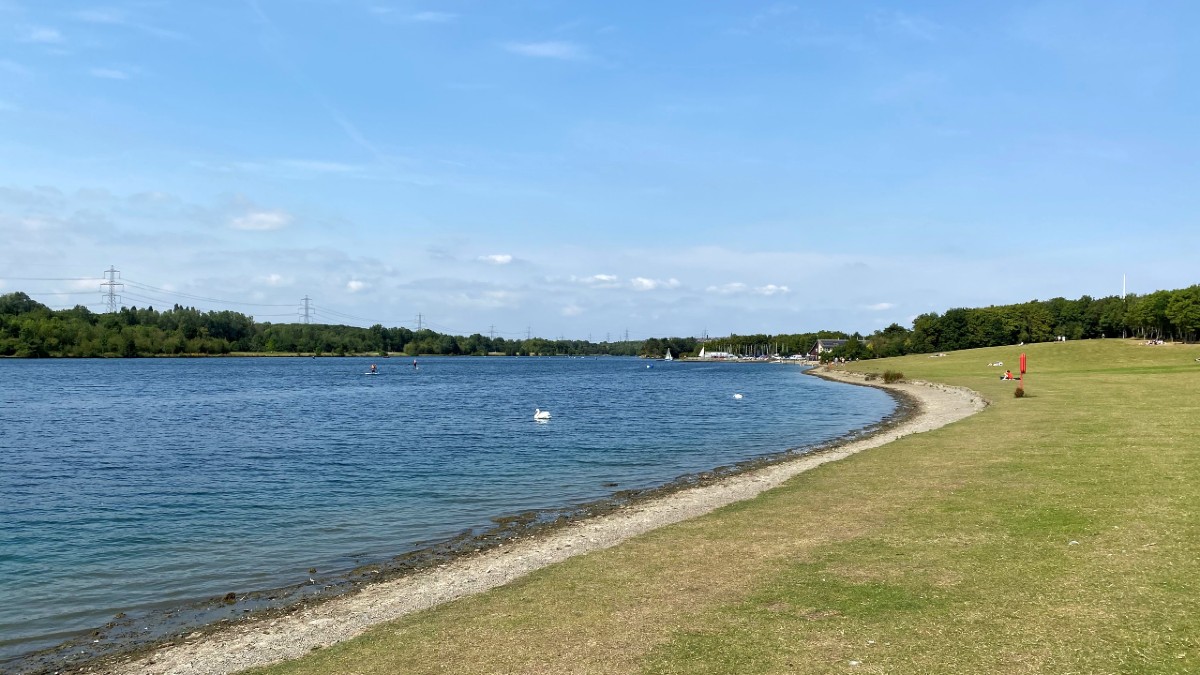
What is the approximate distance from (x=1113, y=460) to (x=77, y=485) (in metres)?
34.6

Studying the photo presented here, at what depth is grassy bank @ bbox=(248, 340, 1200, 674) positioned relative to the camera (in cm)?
839

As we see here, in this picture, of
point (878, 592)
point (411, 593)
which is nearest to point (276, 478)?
point (411, 593)

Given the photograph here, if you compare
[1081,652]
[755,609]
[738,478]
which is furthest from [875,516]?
[738,478]

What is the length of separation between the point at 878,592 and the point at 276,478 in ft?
81.2

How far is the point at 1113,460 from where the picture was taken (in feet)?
66.9

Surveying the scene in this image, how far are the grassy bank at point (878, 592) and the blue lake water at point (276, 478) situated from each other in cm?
689

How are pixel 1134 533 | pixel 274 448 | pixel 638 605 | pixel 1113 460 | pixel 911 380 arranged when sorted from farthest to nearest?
1. pixel 911 380
2. pixel 274 448
3. pixel 1113 460
4. pixel 1134 533
5. pixel 638 605

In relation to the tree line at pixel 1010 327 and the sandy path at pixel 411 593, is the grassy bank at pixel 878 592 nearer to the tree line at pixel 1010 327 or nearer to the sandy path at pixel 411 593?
the sandy path at pixel 411 593

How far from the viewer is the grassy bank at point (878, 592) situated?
8.39m

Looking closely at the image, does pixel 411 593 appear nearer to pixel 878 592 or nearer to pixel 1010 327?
pixel 878 592

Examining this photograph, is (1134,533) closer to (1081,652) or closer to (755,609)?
(1081,652)

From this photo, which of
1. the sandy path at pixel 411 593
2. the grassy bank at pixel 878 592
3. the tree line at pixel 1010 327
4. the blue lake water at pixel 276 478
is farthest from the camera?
the tree line at pixel 1010 327

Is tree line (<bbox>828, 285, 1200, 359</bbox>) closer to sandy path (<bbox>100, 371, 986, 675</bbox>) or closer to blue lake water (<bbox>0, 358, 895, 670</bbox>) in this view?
blue lake water (<bbox>0, 358, 895, 670</bbox>)

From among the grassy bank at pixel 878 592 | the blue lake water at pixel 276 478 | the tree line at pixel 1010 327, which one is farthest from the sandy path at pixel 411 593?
the tree line at pixel 1010 327
